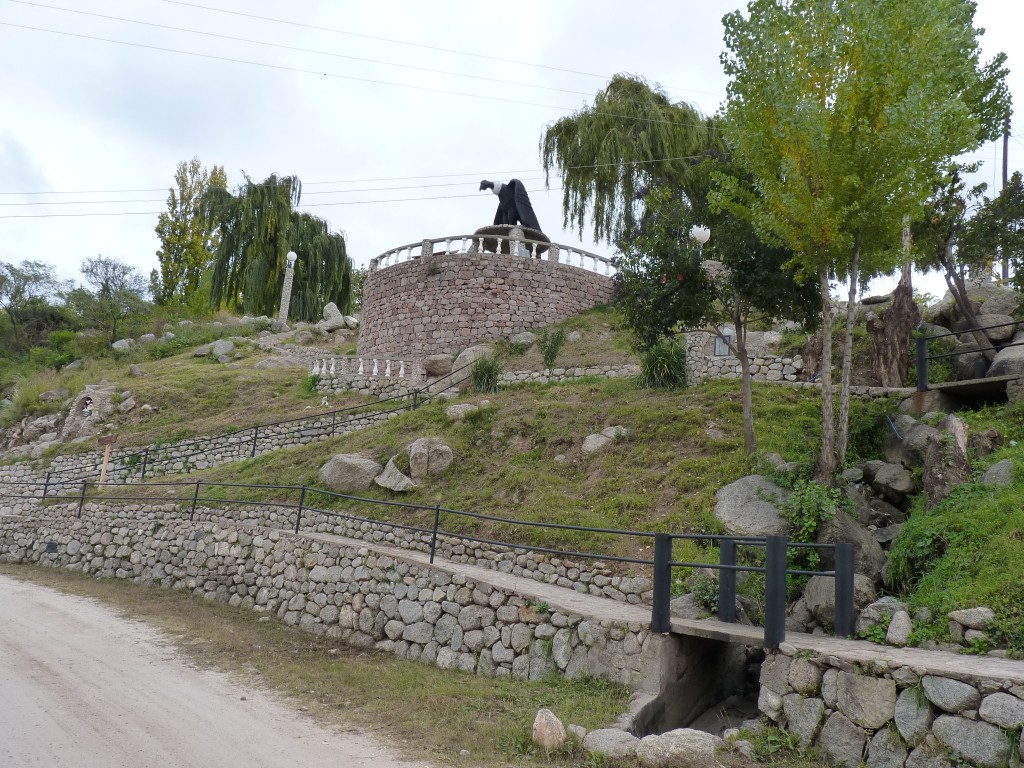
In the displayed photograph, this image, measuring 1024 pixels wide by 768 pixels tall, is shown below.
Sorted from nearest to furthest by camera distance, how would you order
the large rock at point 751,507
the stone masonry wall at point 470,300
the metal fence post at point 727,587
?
1. the metal fence post at point 727,587
2. the large rock at point 751,507
3. the stone masonry wall at point 470,300

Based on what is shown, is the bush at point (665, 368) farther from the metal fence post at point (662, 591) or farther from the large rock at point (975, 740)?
the large rock at point (975, 740)

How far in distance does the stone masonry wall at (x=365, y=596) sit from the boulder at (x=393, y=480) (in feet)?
6.20

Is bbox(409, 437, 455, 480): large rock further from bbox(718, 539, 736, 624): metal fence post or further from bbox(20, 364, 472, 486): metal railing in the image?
bbox(718, 539, 736, 624): metal fence post

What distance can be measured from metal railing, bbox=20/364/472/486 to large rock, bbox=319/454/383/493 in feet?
14.2

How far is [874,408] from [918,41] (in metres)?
4.81

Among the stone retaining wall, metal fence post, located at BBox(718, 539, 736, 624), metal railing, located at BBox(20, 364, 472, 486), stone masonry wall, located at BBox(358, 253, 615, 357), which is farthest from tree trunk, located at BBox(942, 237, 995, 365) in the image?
stone masonry wall, located at BBox(358, 253, 615, 357)

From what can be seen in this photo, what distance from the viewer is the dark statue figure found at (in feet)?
81.9

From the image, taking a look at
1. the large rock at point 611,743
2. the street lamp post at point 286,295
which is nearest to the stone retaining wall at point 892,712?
the large rock at point 611,743

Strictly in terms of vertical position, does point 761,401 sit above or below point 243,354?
below

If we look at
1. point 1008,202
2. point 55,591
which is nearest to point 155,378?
point 55,591

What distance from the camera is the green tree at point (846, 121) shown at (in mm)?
8297

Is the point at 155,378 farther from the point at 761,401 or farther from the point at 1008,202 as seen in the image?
the point at 1008,202

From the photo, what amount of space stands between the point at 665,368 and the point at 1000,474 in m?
6.58

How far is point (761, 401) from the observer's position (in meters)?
11.4
